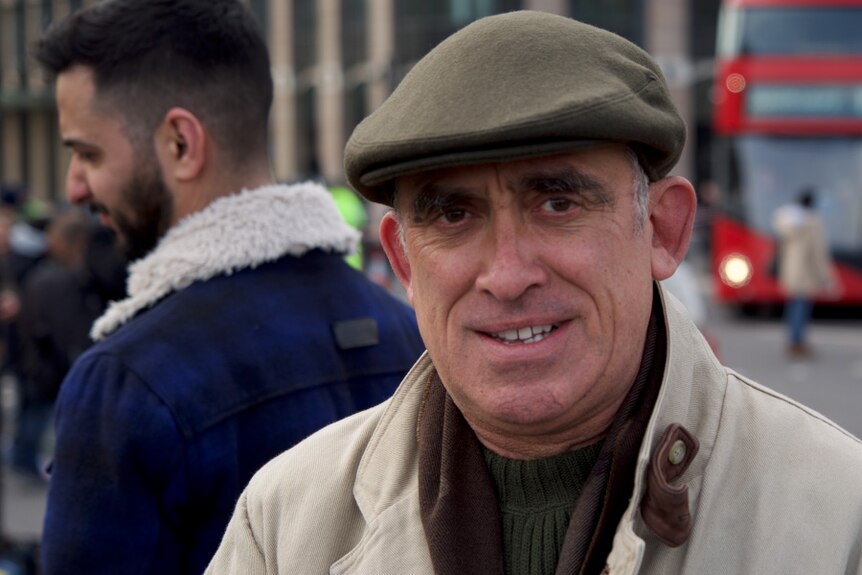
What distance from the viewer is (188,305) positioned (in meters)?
2.83

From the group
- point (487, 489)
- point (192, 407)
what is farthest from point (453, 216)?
point (192, 407)

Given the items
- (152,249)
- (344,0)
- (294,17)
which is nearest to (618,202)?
(152,249)

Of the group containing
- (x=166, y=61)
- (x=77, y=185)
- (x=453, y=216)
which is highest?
(x=166, y=61)

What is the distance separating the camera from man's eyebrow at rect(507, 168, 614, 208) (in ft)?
6.34

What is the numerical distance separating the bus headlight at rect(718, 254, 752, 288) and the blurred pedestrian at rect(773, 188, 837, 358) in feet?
5.32

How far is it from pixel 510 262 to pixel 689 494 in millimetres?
426

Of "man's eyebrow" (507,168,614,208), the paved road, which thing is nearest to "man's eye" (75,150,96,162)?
"man's eyebrow" (507,168,614,208)

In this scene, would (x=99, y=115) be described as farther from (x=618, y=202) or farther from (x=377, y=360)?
(x=618, y=202)

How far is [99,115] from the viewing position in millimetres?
3029

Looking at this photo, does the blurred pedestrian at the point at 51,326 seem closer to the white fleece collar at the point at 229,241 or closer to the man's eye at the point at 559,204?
the white fleece collar at the point at 229,241

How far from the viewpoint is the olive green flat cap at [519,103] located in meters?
1.83

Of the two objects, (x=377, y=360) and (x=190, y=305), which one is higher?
(x=190, y=305)

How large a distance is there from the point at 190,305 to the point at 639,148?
123cm

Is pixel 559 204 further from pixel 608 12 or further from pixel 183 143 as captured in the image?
pixel 608 12
